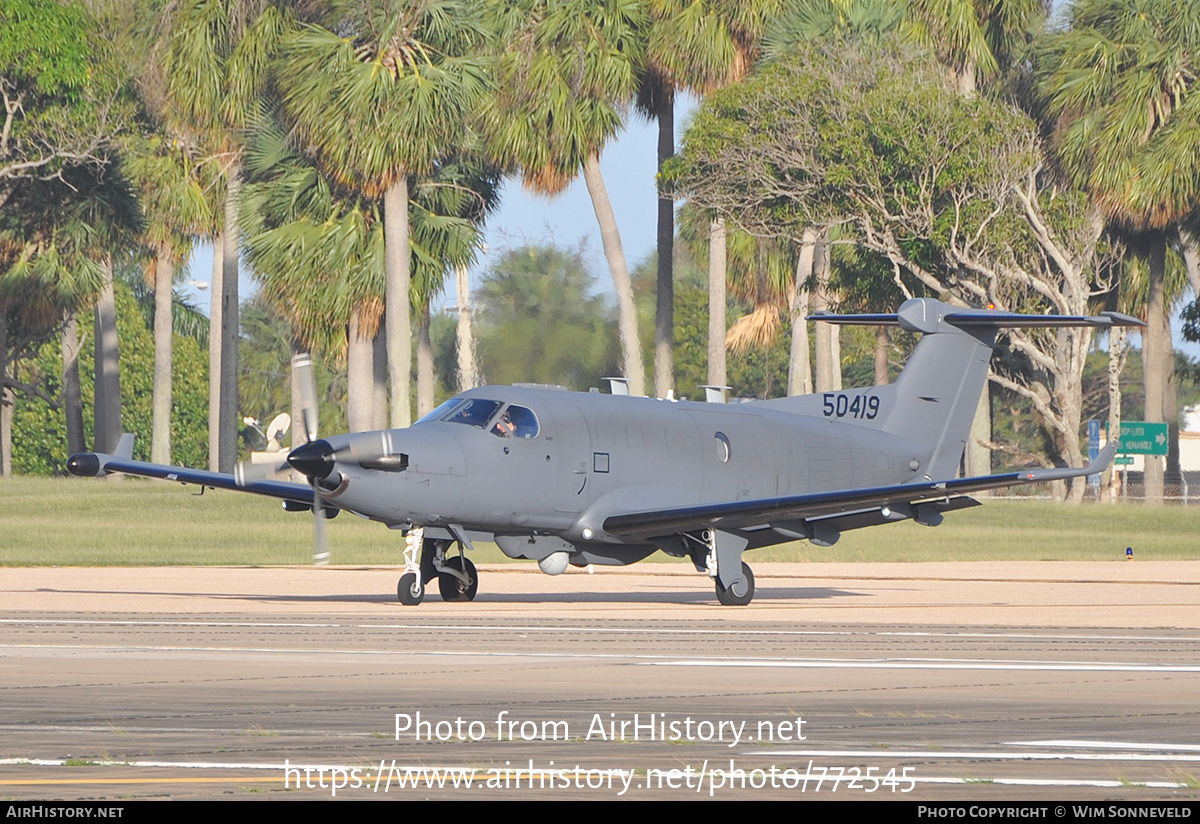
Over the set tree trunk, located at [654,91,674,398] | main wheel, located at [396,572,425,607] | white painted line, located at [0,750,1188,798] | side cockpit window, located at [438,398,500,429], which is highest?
tree trunk, located at [654,91,674,398]

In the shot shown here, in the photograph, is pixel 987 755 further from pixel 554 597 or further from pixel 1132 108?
pixel 1132 108

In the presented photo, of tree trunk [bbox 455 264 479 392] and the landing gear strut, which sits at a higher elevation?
tree trunk [bbox 455 264 479 392]

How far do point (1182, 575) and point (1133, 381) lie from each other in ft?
248

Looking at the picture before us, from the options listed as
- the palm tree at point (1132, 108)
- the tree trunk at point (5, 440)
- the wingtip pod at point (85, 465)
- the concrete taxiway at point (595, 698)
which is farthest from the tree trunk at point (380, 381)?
the concrete taxiway at point (595, 698)

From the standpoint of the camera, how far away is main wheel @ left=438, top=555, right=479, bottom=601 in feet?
76.0

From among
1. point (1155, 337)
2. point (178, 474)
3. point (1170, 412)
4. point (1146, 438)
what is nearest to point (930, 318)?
point (178, 474)

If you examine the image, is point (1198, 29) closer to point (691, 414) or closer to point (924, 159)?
point (924, 159)

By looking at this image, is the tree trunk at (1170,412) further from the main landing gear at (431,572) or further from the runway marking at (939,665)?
the runway marking at (939,665)

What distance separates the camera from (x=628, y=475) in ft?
76.6

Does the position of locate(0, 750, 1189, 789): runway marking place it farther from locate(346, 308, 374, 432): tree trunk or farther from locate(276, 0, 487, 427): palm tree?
locate(346, 308, 374, 432): tree trunk

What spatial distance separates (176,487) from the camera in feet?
170

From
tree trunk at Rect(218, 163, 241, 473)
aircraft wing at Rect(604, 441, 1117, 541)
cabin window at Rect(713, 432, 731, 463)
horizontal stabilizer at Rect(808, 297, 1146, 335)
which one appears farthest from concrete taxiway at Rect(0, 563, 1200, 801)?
tree trunk at Rect(218, 163, 241, 473)

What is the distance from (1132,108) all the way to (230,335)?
26.8 meters

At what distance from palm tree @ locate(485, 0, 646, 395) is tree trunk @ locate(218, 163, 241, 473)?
10.0 m
